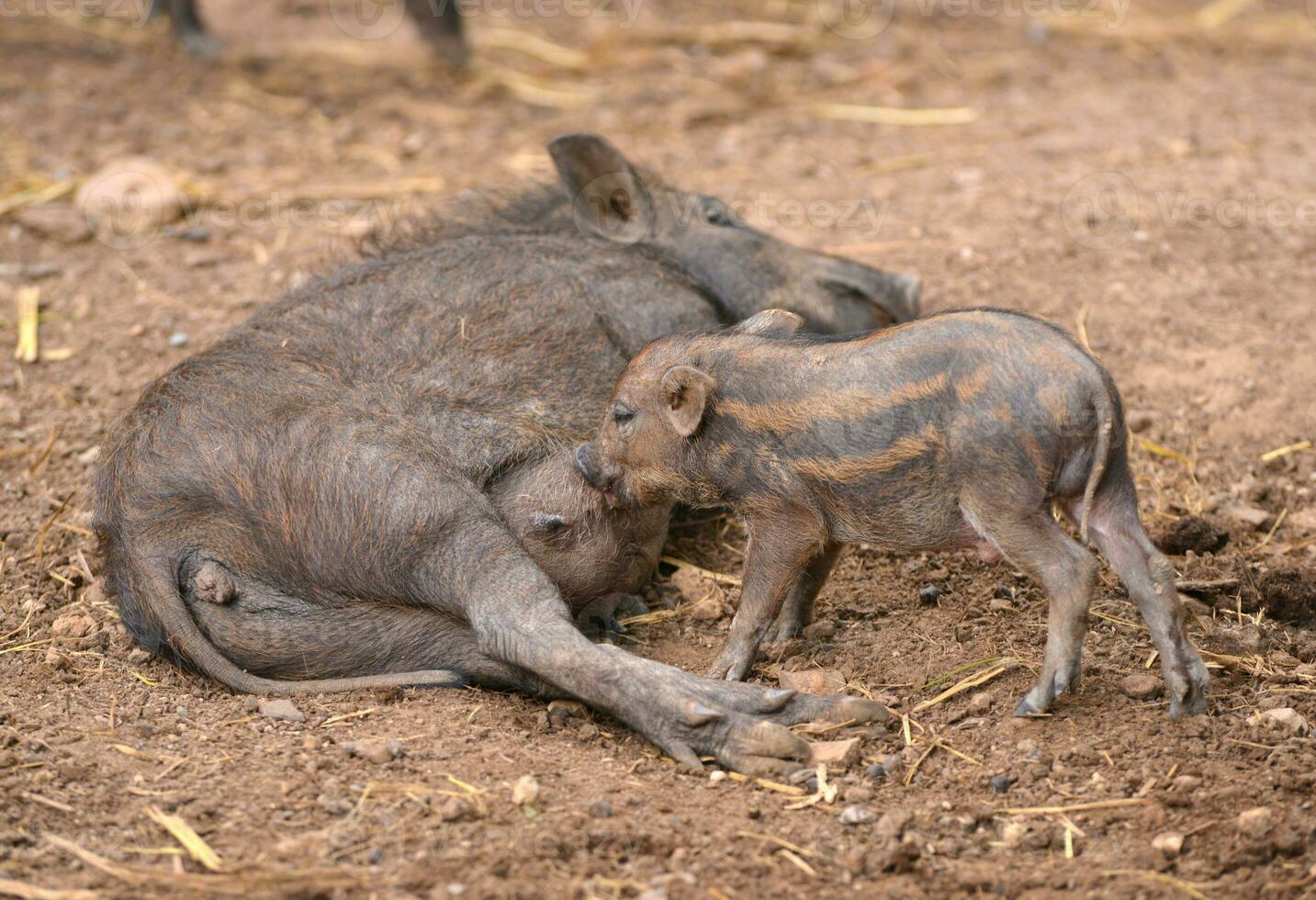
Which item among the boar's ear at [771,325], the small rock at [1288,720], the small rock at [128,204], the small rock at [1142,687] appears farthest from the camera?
the small rock at [128,204]

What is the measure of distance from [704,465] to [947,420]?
768 millimetres

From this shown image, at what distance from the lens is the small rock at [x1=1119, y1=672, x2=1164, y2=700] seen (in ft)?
12.0

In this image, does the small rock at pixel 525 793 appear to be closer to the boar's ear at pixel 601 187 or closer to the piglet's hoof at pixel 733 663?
the piglet's hoof at pixel 733 663

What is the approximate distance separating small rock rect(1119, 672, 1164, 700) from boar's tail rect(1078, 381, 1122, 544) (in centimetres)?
51

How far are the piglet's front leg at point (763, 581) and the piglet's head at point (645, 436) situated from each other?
0.33m

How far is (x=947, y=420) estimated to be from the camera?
350cm

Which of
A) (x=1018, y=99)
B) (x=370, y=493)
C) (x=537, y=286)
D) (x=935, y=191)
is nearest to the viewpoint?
(x=370, y=493)

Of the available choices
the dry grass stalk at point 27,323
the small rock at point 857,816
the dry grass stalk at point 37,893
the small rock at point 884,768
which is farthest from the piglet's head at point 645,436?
the dry grass stalk at point 27,323

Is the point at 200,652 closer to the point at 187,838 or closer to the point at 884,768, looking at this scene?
the point at 187,838

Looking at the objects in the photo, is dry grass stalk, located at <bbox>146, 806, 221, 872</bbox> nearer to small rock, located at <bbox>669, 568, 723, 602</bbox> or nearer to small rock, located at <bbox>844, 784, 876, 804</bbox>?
small rock, located at <bbox>844, 784, 876, 804</bbox>

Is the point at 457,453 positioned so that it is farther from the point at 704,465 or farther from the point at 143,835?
the point at 143,835

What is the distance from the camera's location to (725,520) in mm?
5074

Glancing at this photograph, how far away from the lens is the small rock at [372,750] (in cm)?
345

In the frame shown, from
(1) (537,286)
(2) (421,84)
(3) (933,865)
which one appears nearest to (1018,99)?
(2) (421,84)
